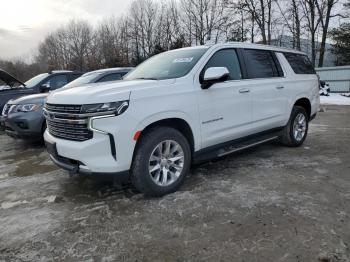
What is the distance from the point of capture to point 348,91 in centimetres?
1952

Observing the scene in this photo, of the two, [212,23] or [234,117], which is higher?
[212,23]

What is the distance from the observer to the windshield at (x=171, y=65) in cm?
433

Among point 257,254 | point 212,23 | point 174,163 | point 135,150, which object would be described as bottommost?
point 257,254

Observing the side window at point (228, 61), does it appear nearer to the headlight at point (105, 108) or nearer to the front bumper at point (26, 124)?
the headlight at point (105, 108)

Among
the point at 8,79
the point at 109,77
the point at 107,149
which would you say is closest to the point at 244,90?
the point at 107,149

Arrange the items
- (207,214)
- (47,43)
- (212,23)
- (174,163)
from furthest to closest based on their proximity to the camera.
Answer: (47,43) → (212,23) → (174,163) → (207,214)

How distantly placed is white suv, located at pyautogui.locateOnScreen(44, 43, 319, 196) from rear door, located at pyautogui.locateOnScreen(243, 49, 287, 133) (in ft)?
0.05

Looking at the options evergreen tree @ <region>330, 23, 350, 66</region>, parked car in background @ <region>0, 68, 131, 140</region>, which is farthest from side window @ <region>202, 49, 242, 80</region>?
evergreen tree @ <region>330, 23, 350, 66</region>

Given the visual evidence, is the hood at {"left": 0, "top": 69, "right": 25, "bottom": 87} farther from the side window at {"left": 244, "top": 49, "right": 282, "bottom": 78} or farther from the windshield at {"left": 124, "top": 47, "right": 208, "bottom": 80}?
the side window at {"left": 244, "top": 49, "right": 282, "bottom": 78}

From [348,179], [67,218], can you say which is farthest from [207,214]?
[348,179]

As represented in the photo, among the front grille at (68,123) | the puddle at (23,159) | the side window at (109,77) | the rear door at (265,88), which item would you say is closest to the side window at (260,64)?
the rear door at (265,88)

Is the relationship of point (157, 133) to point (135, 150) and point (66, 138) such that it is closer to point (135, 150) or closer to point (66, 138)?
point (135, 150)

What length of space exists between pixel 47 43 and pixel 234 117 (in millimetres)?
69619

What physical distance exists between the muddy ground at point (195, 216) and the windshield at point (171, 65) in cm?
154
